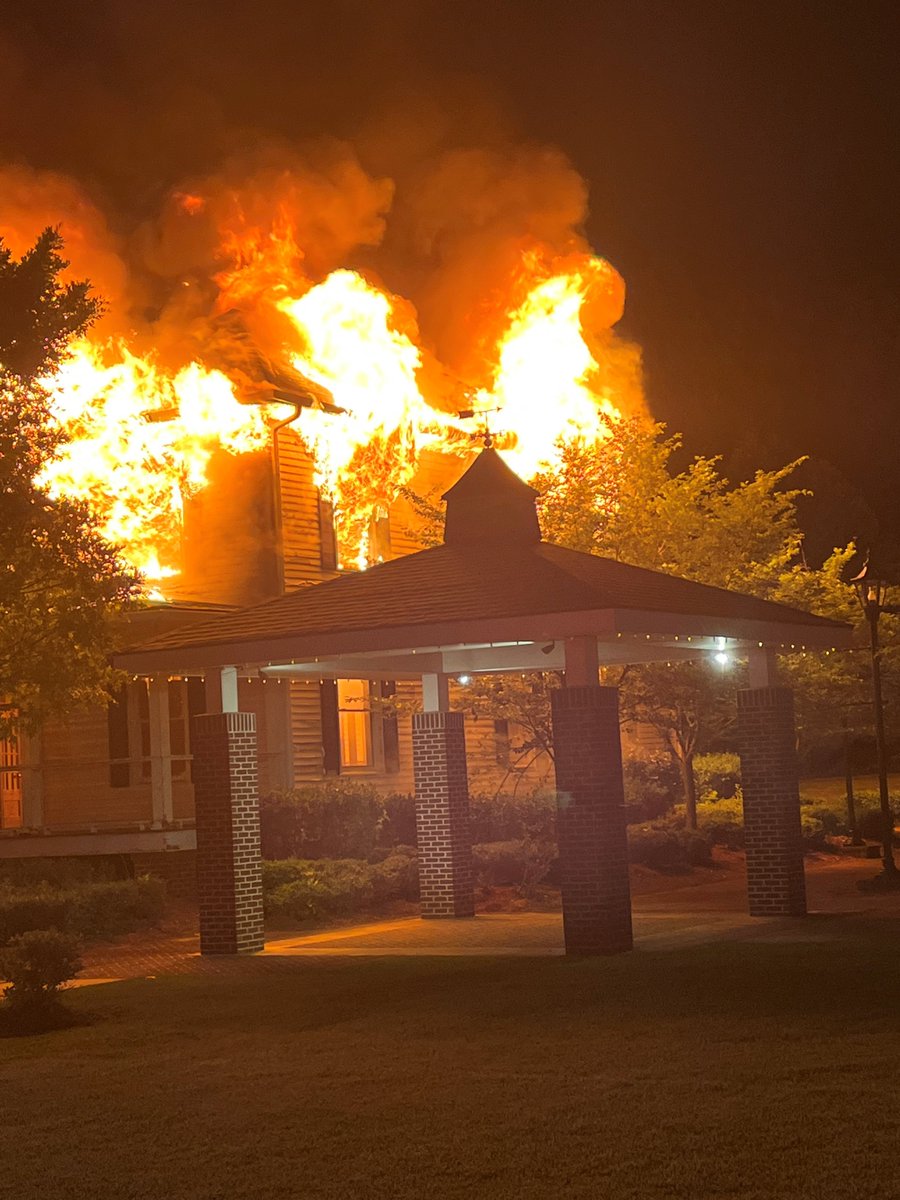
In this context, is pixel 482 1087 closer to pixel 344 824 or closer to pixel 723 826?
pixel 344 824

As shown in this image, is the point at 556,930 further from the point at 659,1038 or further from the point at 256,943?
the point at 659,1038

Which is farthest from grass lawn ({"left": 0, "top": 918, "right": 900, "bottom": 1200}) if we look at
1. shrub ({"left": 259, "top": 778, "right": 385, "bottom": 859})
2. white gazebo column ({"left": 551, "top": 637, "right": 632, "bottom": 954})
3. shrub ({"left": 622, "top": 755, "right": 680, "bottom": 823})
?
shrub ({"left": 622, "top": 755, "right": 680, "bottom": 823})

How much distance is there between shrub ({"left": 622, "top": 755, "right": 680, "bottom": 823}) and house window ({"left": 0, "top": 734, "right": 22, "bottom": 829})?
11880 mm

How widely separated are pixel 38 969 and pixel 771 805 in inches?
374

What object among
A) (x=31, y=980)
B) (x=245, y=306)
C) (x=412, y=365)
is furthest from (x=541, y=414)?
(x=31, y=980)

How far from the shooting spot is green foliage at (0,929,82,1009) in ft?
43.9

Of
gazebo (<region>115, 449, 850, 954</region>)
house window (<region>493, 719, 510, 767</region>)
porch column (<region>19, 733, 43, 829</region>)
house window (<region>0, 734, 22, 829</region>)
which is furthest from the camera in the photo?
house window (<region>493, 719, 510, 767</region>)

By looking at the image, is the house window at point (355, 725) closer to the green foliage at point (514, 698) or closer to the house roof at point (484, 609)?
the green foliage at point (514, 698)

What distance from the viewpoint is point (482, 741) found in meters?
36.3

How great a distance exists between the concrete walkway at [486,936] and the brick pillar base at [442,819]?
1.36 ft

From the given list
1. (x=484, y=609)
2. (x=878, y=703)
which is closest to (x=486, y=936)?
(x=484, y=609)

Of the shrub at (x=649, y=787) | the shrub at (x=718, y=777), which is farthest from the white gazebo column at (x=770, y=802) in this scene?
the shrub at (x=718, y=777)

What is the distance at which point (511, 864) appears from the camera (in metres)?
25.4

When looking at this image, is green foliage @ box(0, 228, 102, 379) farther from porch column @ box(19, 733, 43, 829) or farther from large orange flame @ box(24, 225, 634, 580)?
porch column @ box(19, 733, 43, 829)
